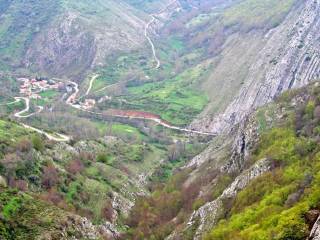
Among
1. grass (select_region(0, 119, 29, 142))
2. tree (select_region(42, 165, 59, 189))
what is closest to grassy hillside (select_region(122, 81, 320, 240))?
tree (select_region(42, 165, 59, 189))

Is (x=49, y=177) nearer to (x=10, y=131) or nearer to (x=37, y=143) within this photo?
(x=37, y=143)

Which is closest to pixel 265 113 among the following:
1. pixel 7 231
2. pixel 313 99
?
pixel 313 99

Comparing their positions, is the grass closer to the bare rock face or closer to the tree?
the tree

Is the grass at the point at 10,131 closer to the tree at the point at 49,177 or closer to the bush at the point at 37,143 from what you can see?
the bush at the point at 37,143

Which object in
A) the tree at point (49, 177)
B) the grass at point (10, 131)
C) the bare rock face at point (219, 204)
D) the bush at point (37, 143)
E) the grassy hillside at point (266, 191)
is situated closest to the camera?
the grassy hillside at point (266, 191)

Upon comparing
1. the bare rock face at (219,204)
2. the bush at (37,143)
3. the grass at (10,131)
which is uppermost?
the bare rock face at (219,204)

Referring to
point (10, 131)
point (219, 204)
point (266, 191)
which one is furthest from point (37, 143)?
point (266, 191)

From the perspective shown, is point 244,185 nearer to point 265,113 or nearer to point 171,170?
point 265,113

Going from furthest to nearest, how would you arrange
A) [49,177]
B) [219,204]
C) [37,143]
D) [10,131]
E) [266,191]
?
1. [10,131]
2. [37,143]
3. [49,177]
4. [219,204]
5. [266,191]

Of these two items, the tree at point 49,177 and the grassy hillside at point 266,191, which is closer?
the grassy hillside at point 266,191

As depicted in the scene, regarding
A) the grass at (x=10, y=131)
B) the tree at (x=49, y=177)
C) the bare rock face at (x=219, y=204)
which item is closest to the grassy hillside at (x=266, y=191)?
the bare rock face at (x=219, y=204)

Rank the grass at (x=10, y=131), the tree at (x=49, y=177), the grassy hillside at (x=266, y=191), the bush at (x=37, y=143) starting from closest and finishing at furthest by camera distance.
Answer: the grassy hillside at (x=266, y=191) < the tree at (x=49, y=177) < the bush at (x=37, y=143) < the grass at (x=10, y=131)
